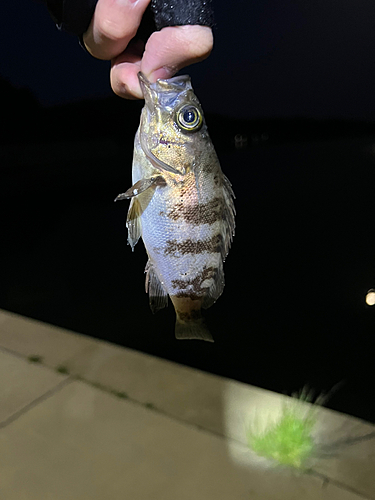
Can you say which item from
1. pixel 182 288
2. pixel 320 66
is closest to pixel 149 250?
pixel 182 288

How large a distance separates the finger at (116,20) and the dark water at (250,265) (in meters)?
1.24

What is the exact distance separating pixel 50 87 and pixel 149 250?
4.67ft

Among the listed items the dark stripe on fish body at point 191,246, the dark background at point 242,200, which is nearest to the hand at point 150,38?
the dark stripe on fish body at point 191,246

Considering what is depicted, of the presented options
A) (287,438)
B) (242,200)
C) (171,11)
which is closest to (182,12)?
(171,11)

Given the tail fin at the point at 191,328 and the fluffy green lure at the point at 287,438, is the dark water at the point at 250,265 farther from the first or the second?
the tail fin at the point at 191,328

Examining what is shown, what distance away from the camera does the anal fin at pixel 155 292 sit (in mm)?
820

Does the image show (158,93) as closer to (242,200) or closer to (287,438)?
(287,438)

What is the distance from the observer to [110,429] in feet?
5.86

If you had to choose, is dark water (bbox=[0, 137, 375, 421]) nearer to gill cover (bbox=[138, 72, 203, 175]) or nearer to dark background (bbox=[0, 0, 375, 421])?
dark background (bbox=[0, 0, 375, 421])

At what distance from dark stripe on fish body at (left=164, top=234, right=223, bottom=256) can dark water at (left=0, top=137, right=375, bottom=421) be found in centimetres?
115

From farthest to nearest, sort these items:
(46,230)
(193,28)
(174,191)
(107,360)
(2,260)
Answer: (2,260) → (46,230) → (107,360) → (174,191) → (193,28)

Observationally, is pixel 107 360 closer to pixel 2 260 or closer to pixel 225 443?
pixel 225 443

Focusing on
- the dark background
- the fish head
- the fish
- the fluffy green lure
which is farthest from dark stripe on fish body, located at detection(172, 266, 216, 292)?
the fluffy green lure

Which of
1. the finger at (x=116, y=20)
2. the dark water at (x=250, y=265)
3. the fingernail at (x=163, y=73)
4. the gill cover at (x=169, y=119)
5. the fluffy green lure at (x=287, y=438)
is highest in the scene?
the finger at (x=116, y=20)
